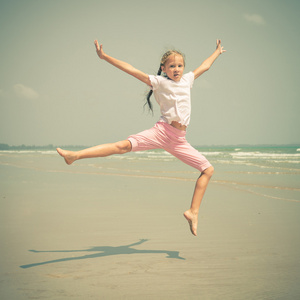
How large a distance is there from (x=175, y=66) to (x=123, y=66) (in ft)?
1.91

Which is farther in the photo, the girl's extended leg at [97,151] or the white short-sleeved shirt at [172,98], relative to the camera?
the white short-sleeved shirt at [172,98]

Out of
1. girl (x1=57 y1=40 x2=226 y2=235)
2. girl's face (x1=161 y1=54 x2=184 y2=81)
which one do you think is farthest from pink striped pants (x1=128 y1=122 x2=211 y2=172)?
girl's face (x1=161 y1=54 x2=184 y2=81)

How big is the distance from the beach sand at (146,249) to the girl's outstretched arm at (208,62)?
81.8 inches

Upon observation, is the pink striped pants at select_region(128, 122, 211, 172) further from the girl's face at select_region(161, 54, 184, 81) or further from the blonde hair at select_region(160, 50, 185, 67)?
the blonde hair at select_region(160, 50, 185, 67)

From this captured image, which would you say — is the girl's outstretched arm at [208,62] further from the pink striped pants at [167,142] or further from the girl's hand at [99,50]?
the girl's hand at [99,50]

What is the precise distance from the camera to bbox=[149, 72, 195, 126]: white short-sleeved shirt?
12.9 ft

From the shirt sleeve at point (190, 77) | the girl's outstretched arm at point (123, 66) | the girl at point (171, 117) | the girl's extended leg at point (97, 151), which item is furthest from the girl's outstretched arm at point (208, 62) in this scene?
the girl's extended leg at point (97, 151)

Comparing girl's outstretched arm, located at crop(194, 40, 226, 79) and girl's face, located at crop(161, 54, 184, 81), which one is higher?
girl's outstretched arm, located at crop(194, 40, 226, 79)

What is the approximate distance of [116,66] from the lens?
3840 mm

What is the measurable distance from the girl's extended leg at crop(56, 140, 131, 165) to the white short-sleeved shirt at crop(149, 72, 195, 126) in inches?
23.3

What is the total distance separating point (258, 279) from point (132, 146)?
70.2 inches

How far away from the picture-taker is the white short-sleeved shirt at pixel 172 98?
12.9 ft

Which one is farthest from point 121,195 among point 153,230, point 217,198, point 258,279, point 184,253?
point 258,279

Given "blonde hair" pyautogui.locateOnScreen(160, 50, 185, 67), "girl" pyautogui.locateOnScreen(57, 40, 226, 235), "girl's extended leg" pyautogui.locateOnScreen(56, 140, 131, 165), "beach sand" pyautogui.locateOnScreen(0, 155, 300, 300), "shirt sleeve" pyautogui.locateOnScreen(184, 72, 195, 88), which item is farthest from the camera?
"shirt sleeve" pyautogui.locateOnScreen(184, 72, 195, 88)
